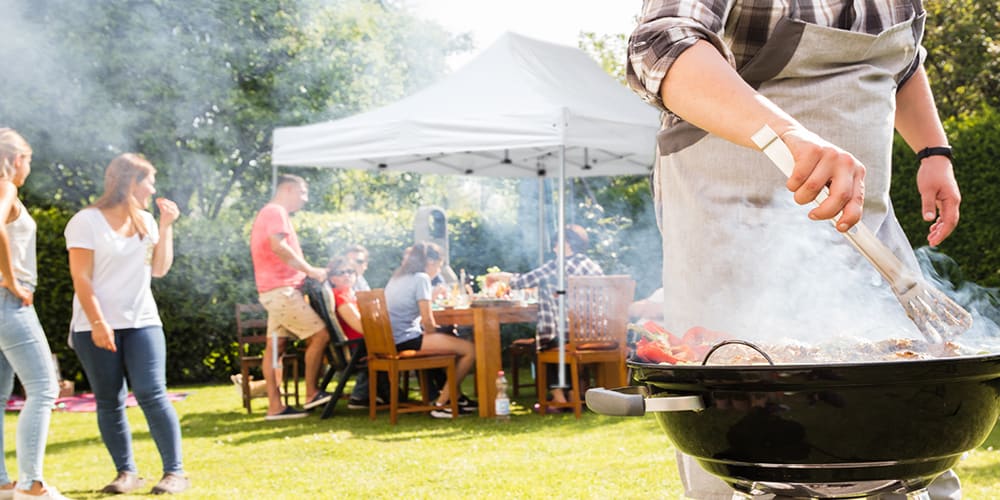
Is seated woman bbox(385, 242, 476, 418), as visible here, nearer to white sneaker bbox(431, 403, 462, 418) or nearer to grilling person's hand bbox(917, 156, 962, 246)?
white sneaker bbox(431, 403, 462, 418)

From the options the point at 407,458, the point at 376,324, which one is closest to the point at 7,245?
the point at 407,458

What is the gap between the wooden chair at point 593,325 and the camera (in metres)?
6.43

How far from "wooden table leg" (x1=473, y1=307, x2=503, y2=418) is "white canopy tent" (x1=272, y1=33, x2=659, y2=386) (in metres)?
0.48

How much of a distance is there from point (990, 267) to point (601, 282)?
382 cm

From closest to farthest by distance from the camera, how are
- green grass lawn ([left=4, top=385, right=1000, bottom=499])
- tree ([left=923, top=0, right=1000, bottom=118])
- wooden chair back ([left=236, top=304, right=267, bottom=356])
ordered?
green grass lawn ([left=4, top=385, right=1000, bottom=499])
wooden chair back ([left=236, top=304, right=267, bottom=356])
tree ([left=923, top=0, right=1000, bottom=118])

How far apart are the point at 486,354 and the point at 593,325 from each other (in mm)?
793

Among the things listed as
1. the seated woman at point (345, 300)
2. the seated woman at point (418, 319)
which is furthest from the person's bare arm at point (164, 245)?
the seated woman at point (345, 300)

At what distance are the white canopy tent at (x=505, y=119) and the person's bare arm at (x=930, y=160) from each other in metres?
4.43

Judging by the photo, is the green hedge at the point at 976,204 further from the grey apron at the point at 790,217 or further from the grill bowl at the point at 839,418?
the grill bowl at the point at 839,418

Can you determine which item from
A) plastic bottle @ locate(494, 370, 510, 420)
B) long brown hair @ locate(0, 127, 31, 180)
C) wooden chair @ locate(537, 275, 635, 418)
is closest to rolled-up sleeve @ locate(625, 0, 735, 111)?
long brown hair @ locate(0, 127, 31, 180)

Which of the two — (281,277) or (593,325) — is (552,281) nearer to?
(593,325)

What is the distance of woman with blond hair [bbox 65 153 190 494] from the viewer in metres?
4.23

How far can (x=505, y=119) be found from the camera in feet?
21.8

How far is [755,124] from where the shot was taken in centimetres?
126
